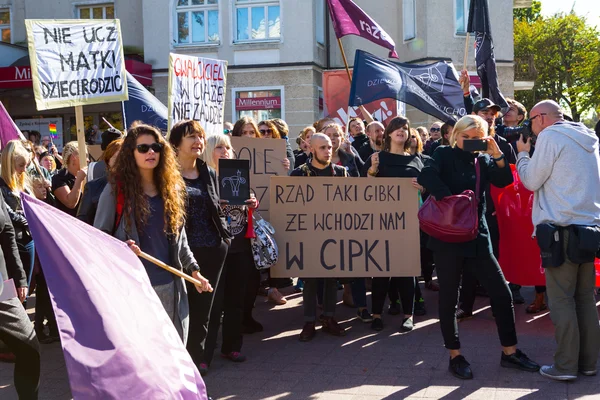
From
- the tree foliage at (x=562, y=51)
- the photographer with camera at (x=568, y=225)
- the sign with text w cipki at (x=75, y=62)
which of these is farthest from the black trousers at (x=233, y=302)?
the tree foliage at (x=562, y=51)

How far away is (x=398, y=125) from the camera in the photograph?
6.93 m

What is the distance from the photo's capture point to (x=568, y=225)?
5.13 meters

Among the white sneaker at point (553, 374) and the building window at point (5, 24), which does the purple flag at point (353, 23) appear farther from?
the building window at point (5, 24)

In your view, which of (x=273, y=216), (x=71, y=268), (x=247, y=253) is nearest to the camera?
(x=71, y=268)

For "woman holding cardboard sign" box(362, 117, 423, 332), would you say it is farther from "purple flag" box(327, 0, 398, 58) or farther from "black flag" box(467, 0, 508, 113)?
"purple flag" box(327, 0, 398, 58)

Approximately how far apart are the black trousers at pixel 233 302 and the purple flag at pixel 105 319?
2113mm

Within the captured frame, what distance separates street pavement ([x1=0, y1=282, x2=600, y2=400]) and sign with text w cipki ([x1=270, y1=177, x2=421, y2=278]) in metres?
0.65

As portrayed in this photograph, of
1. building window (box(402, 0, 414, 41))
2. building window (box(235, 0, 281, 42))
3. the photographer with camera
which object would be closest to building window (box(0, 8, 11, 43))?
building window (box(235, 0, 281, 42))


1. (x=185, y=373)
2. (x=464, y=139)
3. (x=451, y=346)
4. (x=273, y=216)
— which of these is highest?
(x=464, y=139)

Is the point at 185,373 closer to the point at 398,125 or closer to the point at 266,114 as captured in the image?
the point at 398,125

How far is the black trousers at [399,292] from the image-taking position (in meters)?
7.00

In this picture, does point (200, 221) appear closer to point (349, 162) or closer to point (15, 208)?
point (15, 208)

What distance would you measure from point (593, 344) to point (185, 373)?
3.15 meters

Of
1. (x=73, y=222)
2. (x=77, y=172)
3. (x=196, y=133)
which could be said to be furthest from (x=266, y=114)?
(x=73, y=222)
